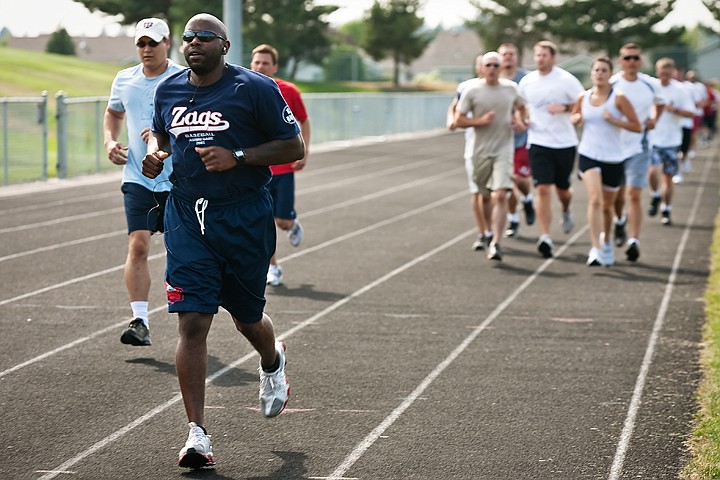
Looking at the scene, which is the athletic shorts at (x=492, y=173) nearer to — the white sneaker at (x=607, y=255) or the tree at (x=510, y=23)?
the white sneaker at (x=607, y=255)

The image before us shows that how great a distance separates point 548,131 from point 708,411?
6.94m

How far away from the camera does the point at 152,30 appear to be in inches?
330

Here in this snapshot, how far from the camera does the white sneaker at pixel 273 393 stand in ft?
21.2

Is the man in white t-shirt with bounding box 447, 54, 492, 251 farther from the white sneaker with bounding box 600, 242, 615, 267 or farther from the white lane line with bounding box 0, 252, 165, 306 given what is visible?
the white lane line with bounding box 0, 252, 165, 306

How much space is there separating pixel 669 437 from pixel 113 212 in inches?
496

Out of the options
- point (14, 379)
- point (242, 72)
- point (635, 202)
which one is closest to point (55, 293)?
point (14, 379)

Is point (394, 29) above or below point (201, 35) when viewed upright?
above

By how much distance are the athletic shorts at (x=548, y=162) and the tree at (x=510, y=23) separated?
251ft

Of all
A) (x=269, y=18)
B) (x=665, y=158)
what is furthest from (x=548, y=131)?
(x=269, y=18)

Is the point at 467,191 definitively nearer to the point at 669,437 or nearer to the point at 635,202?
the point at 635,202

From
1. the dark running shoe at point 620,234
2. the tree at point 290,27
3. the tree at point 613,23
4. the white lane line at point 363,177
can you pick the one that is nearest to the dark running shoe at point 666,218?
the dark running shoe at point 620,234

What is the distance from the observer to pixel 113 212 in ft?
59.3

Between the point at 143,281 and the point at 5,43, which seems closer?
the point at 143,281

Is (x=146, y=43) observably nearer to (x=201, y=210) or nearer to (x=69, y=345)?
(x=69, y=345)
